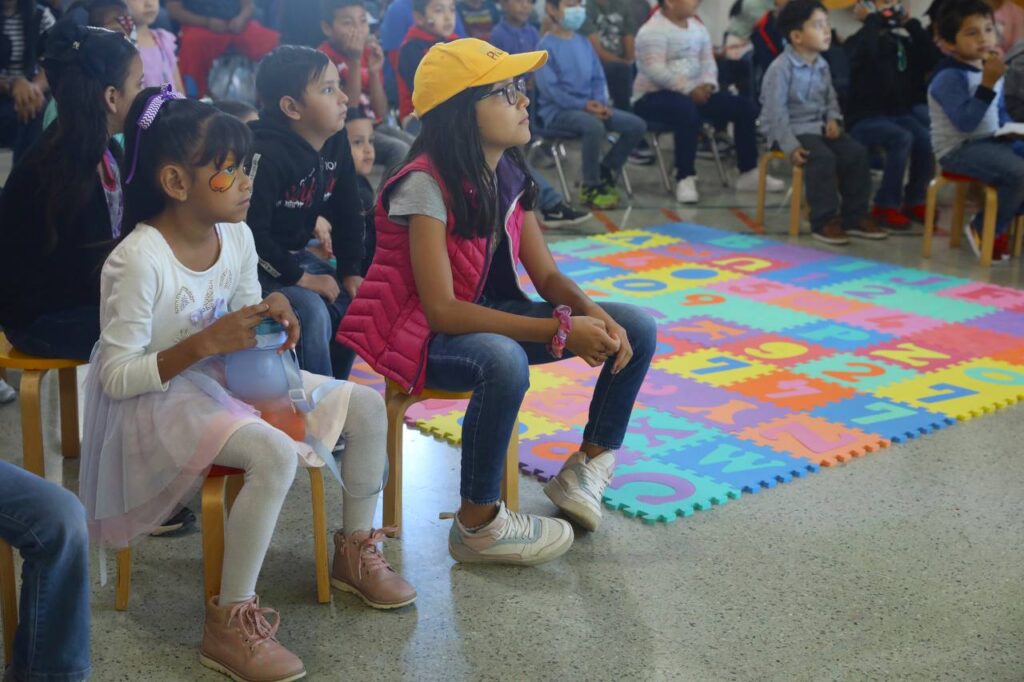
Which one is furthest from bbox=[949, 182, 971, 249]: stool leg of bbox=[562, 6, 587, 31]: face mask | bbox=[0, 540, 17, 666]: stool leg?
bbox=[0, 540, 17, 666]: stool leg

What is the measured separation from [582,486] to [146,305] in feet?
3.45

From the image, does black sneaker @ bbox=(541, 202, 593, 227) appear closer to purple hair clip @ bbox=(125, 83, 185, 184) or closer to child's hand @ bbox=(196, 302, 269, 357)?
purple hair clip @ bbox=(125, 83, 185, 184)

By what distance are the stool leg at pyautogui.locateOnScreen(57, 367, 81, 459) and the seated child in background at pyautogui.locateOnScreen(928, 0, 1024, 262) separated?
387 cm

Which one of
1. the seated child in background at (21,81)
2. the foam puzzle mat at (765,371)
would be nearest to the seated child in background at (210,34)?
the seated child in background at (21,81)

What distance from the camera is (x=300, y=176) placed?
3016 mm

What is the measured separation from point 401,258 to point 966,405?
1.84 m

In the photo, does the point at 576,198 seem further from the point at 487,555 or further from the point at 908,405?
the point at 487,555

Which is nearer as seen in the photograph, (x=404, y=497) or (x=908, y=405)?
(x=404, y=497)

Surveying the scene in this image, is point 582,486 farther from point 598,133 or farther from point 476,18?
point 476,18

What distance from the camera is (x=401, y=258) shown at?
262cm

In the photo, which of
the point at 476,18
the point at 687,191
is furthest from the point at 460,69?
the point at 476,18

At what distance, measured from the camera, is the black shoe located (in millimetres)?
2674

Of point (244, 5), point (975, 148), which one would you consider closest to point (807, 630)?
point (975, 148)

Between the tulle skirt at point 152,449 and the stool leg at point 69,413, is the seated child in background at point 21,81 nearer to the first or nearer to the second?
the stool leg at point 69,413
